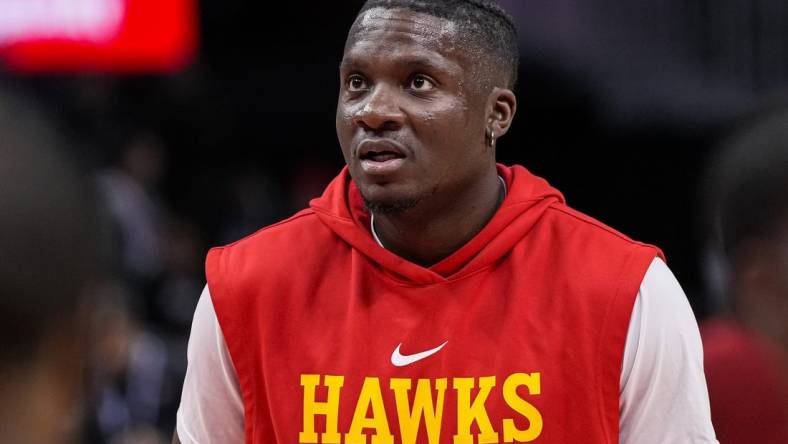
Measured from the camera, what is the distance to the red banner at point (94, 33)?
28.6 feet

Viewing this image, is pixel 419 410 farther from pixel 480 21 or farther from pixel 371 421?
pixel 480 21

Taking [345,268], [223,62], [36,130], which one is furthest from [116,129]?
[36,130]

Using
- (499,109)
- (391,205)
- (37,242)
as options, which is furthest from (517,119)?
(37,242)

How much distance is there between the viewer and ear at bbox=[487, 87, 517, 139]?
333cm

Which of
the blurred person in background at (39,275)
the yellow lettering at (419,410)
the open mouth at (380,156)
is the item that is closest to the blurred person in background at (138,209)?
the open mouth at (380,156)

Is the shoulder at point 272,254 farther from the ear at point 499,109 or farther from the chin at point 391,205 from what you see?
the ear at point 499,109

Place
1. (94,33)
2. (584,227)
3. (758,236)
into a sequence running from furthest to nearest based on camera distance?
(94,33), (584,227), (758,236)

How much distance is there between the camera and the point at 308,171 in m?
10.5

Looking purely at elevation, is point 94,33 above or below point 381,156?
above

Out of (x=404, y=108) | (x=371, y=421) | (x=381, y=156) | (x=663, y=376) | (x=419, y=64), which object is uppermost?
(x=419, y=64)

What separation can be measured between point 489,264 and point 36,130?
1756mm

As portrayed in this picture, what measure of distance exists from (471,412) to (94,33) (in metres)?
6.42

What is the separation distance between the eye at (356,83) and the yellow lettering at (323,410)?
674 mm

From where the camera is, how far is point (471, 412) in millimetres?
3057
